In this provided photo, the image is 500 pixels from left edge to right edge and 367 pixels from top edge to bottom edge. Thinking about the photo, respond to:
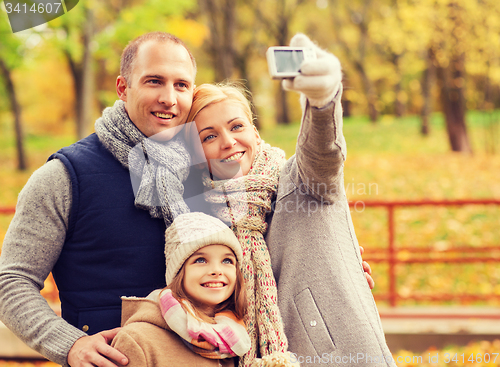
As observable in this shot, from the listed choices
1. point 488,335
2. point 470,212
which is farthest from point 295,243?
point 470,212

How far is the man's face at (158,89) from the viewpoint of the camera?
212cm

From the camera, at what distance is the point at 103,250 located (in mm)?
1988

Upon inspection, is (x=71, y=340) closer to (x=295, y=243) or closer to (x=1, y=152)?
(x=295, y=243)

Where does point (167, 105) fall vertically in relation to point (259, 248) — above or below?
above

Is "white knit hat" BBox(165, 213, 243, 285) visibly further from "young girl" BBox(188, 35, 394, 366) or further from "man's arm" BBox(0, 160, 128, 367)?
"man's arm" BBox(0, 160, 128, 367)

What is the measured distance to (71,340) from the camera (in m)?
1.86

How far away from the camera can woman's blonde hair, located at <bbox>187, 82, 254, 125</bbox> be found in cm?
216

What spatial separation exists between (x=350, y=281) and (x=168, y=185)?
93 centimetres

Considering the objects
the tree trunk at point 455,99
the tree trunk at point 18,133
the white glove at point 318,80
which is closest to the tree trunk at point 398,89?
the tree trunk at point 455,99

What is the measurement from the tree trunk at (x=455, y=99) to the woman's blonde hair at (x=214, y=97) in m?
11.9

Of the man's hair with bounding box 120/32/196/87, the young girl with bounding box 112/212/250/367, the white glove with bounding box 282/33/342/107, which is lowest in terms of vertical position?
the young girl with bounding box 112/212/250/367

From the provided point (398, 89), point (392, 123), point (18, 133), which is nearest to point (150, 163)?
point (18, 133)

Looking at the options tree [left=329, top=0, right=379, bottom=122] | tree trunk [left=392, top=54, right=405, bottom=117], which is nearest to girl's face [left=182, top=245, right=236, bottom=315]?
tree [left=329, top=0, right=379, bottom=122]

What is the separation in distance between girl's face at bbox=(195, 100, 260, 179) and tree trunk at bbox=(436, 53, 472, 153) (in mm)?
11981
